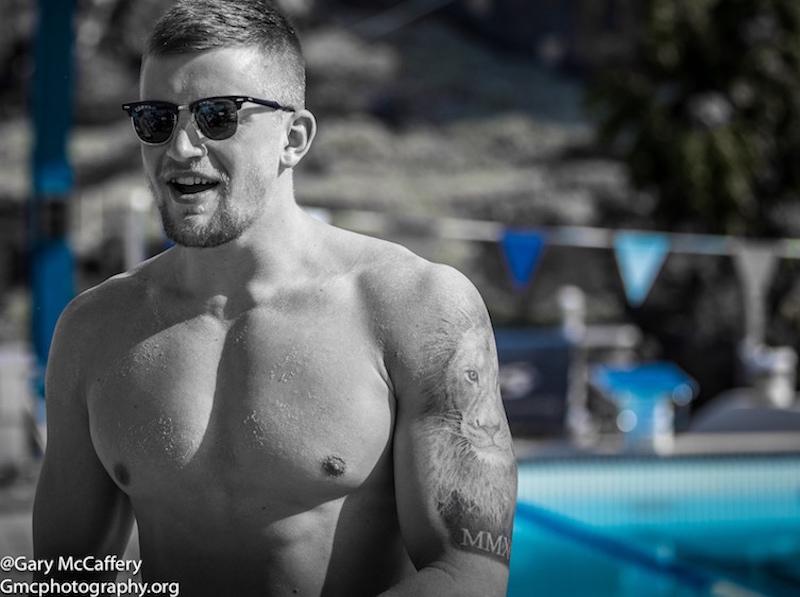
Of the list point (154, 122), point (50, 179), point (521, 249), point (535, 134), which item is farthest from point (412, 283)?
point (535, 134)

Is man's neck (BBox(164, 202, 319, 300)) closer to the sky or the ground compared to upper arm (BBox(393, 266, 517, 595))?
closer to the sky

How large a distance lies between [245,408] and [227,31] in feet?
2.03

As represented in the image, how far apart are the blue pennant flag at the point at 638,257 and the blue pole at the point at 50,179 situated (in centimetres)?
458

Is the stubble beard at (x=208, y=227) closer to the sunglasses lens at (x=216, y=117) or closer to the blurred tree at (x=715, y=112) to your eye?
the sunglasses lens at (x=216, y=117)

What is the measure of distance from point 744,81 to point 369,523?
43.4ft

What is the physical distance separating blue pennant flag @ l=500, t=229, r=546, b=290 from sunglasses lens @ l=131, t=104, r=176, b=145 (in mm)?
7079

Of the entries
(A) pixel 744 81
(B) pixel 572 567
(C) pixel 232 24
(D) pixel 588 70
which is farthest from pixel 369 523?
(D) pixel 588 70

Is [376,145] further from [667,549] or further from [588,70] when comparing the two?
[667,549]

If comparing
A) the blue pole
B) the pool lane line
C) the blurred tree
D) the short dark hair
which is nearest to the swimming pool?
the pool lane line

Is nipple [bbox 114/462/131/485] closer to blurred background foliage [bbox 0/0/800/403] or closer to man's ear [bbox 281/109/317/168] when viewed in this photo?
man's ear [bbox 281/109/317/168]

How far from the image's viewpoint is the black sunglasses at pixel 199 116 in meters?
1.69

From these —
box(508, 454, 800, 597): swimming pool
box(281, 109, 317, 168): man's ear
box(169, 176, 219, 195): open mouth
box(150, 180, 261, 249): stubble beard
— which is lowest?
box(508, 454, 800, 597): swimming pool

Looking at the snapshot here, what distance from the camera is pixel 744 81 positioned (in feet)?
45.3

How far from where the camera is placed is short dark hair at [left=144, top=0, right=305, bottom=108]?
169cm
